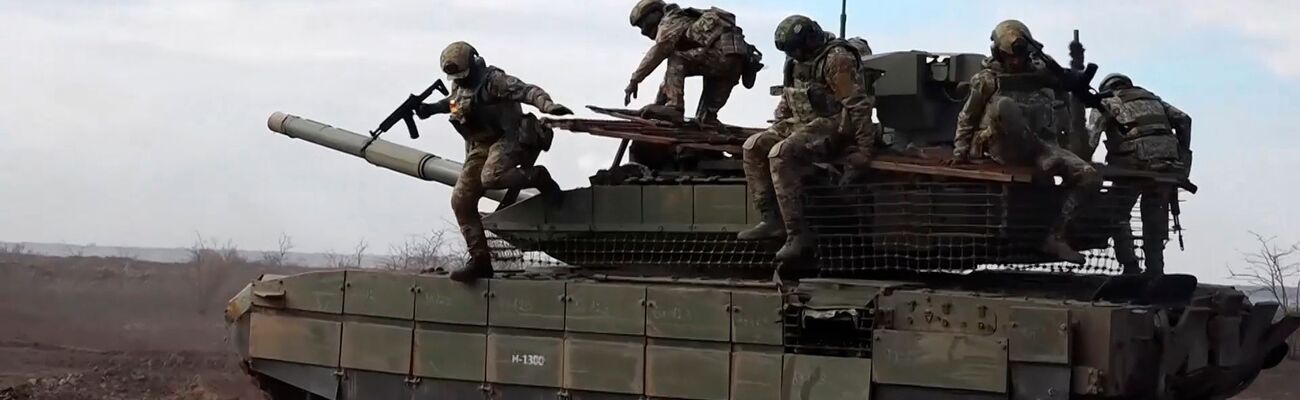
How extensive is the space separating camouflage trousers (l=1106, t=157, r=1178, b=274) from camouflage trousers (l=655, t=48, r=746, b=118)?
10.1 ft

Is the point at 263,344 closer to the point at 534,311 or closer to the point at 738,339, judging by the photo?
the point at 534,311

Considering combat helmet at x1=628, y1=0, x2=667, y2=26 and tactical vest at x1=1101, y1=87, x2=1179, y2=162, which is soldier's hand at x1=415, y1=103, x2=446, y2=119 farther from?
tactical vest at x1=1101, y1=87, x2=1179, y2=162

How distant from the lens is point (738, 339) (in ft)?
39.3

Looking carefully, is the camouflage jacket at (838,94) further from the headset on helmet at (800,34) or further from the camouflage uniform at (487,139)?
the camouflage uniform at (487,139)

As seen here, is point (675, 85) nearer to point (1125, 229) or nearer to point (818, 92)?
point (818, 92)

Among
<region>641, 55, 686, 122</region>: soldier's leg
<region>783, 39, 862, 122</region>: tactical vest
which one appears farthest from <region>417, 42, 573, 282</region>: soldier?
<region>783, 39, 862, 122</region>: tactical vest

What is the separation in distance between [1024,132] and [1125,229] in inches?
59.2

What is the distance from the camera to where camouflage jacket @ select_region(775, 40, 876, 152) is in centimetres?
1197

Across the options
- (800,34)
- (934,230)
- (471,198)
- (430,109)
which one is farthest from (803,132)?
(430,109)

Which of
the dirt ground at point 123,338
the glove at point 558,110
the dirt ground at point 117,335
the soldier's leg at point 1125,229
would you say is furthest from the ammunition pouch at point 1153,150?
the dirt ground at point 117,335

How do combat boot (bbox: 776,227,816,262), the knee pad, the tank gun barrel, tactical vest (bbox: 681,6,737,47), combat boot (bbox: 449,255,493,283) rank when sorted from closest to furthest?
the knee pad < combat boot (bbox: 776,227,816,262) < combat boot (bbox: 449,255,493,283) < tactical vest (bbox: 681,6,737,47) < the tank gun barrel

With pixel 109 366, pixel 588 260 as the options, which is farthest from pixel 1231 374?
pixel 109 366

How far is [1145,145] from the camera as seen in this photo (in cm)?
1351

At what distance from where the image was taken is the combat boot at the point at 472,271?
43.3 feet
